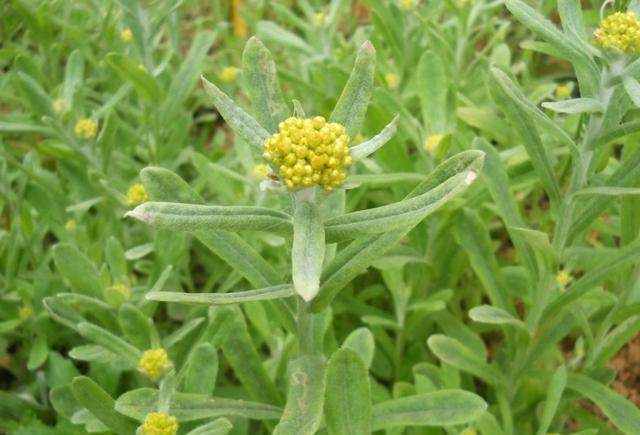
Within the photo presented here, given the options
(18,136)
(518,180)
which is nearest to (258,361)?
(518,180)

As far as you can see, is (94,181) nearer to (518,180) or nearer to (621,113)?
(518,180)

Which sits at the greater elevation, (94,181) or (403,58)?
(403,58)

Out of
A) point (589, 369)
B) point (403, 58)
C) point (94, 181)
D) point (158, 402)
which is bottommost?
point (589, 369)

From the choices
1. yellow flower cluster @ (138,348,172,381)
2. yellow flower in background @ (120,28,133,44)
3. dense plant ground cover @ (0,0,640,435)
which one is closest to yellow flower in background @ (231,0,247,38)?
dense plant ground cover @ (0,0,640,435)

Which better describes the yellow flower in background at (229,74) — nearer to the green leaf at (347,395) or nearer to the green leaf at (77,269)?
the green leaf at (77,269)

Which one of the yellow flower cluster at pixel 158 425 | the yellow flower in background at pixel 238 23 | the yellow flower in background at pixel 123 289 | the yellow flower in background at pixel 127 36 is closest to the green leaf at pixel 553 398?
the yellow flower cluster at pixel 158 425

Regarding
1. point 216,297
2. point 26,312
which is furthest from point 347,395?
point 26,312
